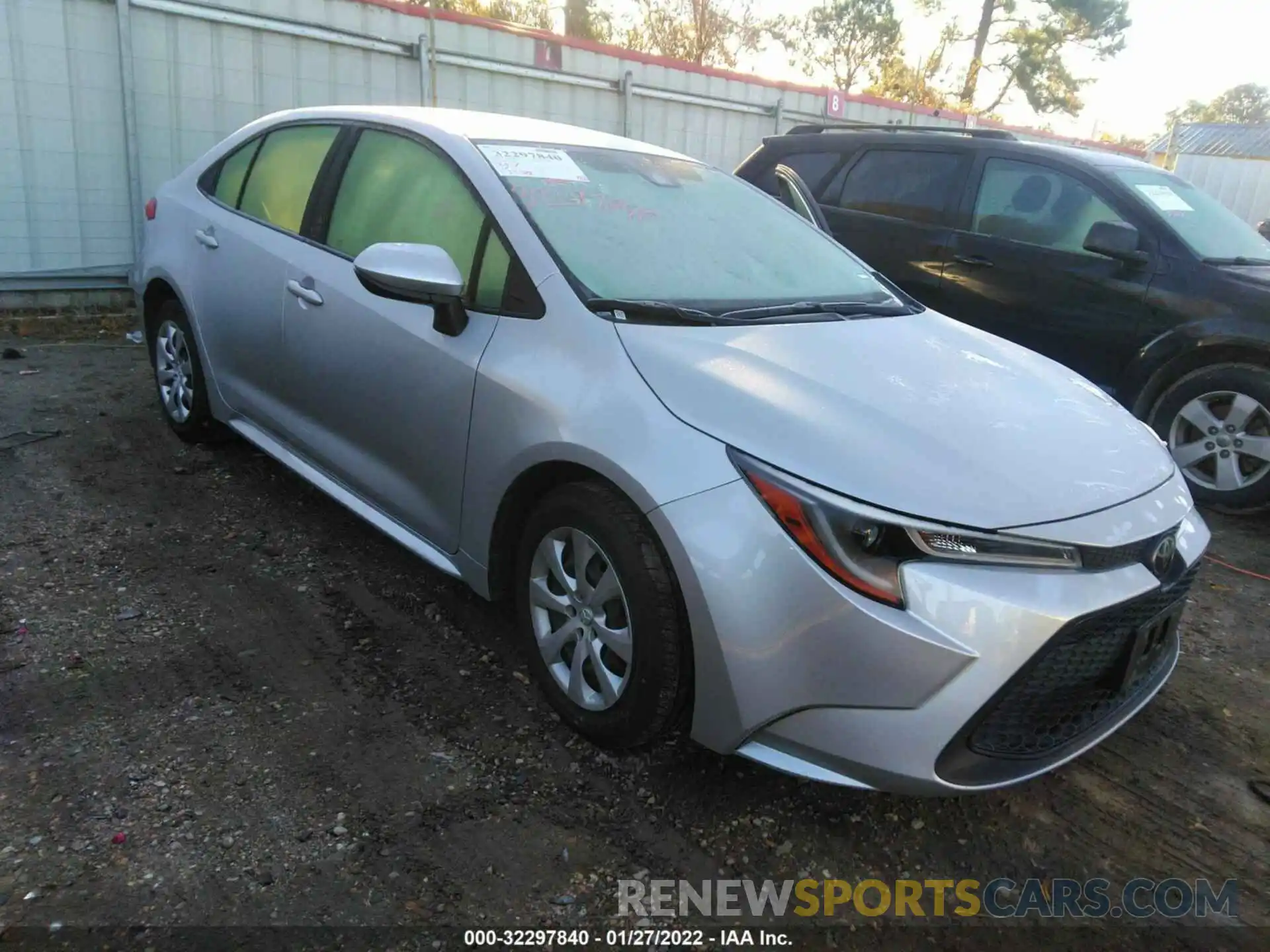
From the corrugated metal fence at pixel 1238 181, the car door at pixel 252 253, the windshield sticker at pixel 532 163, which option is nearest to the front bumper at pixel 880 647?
the windshield sticker at pixel 532 163

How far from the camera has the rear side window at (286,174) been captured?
361cm

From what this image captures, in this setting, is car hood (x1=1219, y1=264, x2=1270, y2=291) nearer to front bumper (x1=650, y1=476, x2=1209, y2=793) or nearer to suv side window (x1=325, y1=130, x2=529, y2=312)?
front bumper (x1=650, y1=476, x2=1209, y2=793)

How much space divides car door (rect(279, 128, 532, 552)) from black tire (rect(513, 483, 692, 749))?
1.73ft

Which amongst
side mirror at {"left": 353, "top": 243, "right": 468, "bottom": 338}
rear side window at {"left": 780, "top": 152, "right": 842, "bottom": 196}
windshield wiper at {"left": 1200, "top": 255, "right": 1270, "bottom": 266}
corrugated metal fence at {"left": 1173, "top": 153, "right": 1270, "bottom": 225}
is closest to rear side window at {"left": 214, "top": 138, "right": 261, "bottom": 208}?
side mirror at {"left": 353, "top": 243, "right": 468, "bottom": 338}

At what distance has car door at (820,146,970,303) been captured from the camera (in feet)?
18.3

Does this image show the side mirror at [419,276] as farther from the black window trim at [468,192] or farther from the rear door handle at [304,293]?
the rear door handle at [304,293]

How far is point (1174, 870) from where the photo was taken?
228 centimetres

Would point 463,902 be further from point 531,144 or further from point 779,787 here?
point 531,144

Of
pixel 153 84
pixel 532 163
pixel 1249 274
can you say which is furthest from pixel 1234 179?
pixel 532 163

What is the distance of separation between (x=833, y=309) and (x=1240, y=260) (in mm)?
3273

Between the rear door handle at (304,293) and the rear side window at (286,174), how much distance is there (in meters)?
0.27

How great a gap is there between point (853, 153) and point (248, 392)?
415 cm

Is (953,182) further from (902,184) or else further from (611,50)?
(611,50)

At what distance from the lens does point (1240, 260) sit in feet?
16.2
